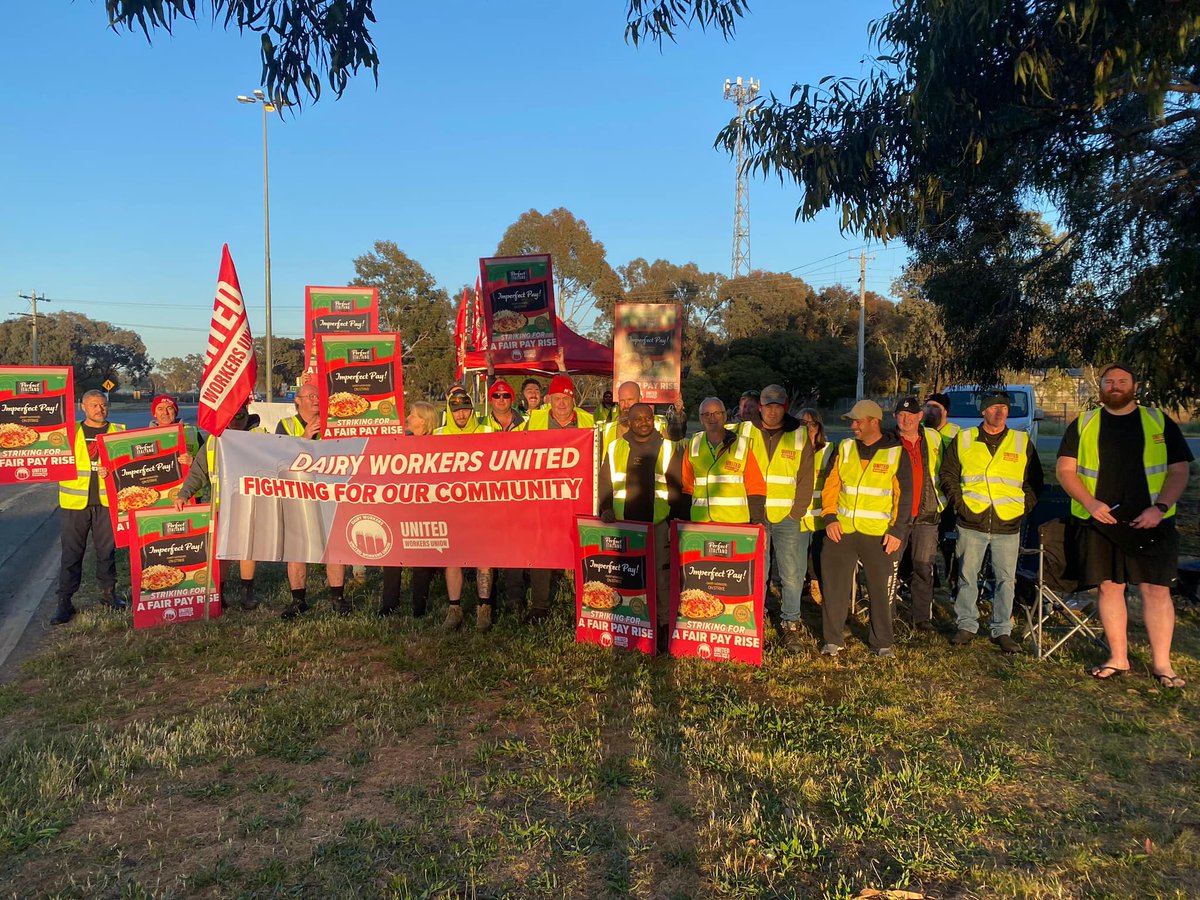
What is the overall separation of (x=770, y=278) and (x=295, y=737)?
52.1m

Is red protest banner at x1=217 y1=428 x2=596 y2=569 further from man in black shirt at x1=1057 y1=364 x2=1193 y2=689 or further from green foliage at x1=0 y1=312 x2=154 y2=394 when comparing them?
green foliage at x1=0 y1=312 x2=154 y2=394

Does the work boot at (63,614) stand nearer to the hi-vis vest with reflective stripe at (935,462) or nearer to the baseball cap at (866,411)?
the baseball cap at (866,411)

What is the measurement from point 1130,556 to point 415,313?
133ft

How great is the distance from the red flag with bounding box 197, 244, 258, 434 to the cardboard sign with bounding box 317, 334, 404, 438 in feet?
3.41

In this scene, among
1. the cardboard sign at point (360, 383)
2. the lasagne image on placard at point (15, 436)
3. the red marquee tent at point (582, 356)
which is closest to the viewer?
the lasagne image on placard at point (15, 436)

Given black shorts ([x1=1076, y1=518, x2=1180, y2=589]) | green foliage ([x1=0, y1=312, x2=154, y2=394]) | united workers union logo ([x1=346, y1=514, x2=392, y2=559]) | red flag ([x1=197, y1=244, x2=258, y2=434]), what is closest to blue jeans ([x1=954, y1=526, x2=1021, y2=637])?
black shorts ([x1=1076, y1=518, x2=1180, y2=589])

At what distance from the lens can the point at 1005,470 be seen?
6066mm

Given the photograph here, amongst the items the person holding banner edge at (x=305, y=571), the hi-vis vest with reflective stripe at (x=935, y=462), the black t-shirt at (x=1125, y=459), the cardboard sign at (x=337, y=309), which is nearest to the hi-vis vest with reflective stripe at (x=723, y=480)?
the hi-vis vest with reflective stripe at (x=935, y=462)

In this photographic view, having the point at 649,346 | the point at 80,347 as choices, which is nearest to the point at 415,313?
the point at 649,346

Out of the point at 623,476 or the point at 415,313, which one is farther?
the point at 415,313

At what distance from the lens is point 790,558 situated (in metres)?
6.36

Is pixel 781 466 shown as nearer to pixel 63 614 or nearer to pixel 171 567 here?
pixel 171 567

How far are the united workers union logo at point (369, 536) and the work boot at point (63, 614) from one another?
2.72 meters

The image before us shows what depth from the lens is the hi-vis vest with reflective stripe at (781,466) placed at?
20.0 feet
